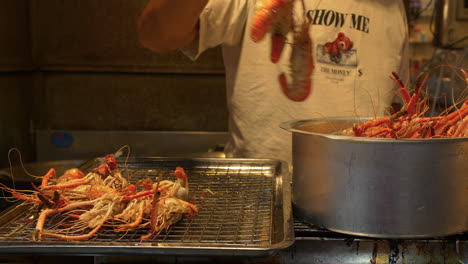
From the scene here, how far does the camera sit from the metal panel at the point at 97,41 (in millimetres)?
3098

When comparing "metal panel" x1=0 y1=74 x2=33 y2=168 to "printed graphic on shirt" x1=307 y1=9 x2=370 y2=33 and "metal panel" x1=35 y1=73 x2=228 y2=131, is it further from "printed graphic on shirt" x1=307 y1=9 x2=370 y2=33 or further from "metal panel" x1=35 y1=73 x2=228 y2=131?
"printed graphic on shirt" x1=307 y1=9 x2=370 y2=33

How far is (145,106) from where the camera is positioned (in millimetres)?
3213

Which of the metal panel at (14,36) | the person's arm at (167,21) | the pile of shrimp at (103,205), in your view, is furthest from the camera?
the metal panel at (14,36)

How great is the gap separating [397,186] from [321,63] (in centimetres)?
112

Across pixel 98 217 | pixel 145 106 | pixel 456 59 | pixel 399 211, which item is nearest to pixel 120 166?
pixel 98 217

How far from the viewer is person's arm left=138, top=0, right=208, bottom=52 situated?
1751 mm

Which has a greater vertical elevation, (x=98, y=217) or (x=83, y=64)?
(x=83, y=64)

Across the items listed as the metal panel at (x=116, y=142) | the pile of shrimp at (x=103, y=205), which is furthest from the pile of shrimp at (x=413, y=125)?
the metal panel at (x=116, y=142)

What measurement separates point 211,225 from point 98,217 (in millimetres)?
286

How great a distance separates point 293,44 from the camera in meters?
2.09

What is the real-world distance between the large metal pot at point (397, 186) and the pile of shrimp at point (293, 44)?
100 cm

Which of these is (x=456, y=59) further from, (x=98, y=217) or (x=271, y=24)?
(x=98, y=217)

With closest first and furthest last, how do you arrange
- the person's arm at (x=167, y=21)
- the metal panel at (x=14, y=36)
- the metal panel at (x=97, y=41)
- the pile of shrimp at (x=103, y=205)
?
the pile of shrimp at (x=103, y=205)
the person's arm at (x=167, y=21)
the metal panel at (x=14, y=36)
the metal panel at (x=97, y=41)

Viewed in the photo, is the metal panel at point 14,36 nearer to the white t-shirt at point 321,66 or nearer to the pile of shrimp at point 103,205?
the white t-shirt at point 321,66
